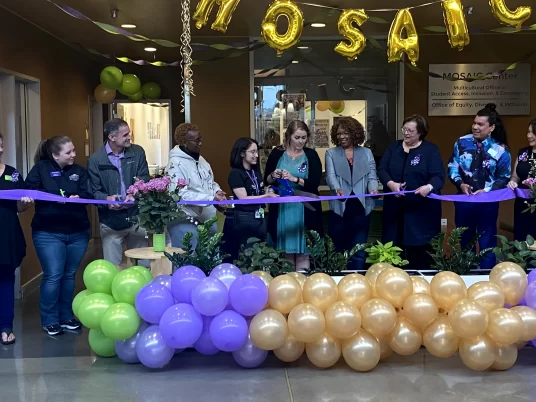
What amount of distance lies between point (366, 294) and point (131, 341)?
147 centimetres

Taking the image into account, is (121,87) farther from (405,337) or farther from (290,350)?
(405,337)

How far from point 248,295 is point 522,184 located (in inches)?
103

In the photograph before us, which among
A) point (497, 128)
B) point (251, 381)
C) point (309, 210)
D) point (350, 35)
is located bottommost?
point (251, 381)

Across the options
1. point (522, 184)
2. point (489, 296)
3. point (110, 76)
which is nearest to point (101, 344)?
point (489, 296)

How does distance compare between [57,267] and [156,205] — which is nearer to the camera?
[156,205]

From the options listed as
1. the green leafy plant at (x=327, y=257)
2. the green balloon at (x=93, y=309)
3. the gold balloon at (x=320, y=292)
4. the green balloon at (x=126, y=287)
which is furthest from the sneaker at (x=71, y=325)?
the gold balloon at (x=320, y=292)

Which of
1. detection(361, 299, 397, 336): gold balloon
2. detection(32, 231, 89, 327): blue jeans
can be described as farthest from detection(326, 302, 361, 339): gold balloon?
detection(32, 231, 89, 327): blue jeans

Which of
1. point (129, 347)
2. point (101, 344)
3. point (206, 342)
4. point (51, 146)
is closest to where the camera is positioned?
point (206, 342)

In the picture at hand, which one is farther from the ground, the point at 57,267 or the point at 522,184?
the point at 522,184

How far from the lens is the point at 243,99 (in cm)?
845

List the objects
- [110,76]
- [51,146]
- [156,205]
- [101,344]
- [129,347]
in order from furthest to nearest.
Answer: [110,76]
[51,146]
[156,205]
[101,344]
[129,347]

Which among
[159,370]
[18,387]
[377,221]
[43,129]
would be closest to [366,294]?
[159,370]

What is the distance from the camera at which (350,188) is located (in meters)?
5.24

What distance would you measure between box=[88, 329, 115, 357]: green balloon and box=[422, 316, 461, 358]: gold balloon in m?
1.97
